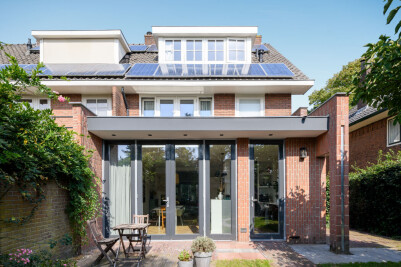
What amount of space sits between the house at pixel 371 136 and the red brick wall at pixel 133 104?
31.8ft

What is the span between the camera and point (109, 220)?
879cm

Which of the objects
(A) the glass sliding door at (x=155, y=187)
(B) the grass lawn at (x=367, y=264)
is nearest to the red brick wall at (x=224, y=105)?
(A) the glass sliding door at (x=155, y=187)

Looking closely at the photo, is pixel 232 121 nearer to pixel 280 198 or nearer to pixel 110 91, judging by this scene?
pixel 280 198

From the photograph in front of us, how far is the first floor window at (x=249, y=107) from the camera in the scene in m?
10.3

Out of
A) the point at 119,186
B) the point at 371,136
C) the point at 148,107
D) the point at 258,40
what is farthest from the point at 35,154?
the point at 371,136

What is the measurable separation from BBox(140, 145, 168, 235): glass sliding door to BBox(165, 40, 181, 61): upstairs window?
15.3 ft

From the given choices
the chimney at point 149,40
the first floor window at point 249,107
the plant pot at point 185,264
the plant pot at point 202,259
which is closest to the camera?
the plant pot at point 185,264

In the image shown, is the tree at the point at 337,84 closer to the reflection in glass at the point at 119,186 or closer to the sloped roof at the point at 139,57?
the sloped roof at the point at 139,57

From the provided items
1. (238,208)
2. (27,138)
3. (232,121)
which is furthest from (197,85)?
(27,138)

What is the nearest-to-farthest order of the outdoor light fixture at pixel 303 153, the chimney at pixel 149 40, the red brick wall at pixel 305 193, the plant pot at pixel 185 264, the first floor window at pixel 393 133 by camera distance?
the plant pot at pixel 185 264 < the red brick wall at pixel 305 193 < the outdoor light fixture at pixel 303 153 < the first floor window at pixel 393 133 < the chimney at pixel 149 40

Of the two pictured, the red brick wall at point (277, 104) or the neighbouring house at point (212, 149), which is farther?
the red brick wall at point (277, 104)

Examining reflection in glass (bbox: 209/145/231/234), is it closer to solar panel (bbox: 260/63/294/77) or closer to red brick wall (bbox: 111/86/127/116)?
solar panel (bbox: 260/63/294/77)

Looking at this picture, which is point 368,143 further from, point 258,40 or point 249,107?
point 258,40

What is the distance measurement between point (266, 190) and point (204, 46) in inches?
260
